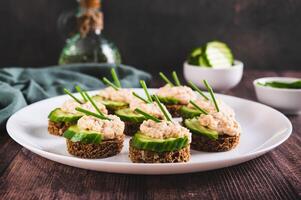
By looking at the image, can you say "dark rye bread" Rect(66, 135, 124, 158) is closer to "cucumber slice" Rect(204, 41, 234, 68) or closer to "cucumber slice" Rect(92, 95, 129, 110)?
"cucumber slice" Rect(92, 95, 129, 110)

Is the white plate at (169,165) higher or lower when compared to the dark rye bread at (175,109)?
higher

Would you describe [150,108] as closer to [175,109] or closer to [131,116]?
[131,116]

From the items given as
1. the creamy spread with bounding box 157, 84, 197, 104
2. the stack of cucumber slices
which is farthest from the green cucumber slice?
the creamy spread with bounding box 157, 84, 197, 104

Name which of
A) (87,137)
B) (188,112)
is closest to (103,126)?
(87,137)

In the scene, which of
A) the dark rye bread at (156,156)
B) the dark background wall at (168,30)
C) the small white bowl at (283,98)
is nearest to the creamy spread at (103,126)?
the dark rye bread at (156,156)

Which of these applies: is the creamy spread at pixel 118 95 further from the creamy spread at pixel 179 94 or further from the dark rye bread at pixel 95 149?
the dark rye bread at pixel 95 149

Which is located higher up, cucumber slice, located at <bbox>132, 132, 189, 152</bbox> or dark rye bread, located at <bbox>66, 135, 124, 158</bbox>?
cucumber slice, located at <bbox>132, 132, 189, 152</bbox>
